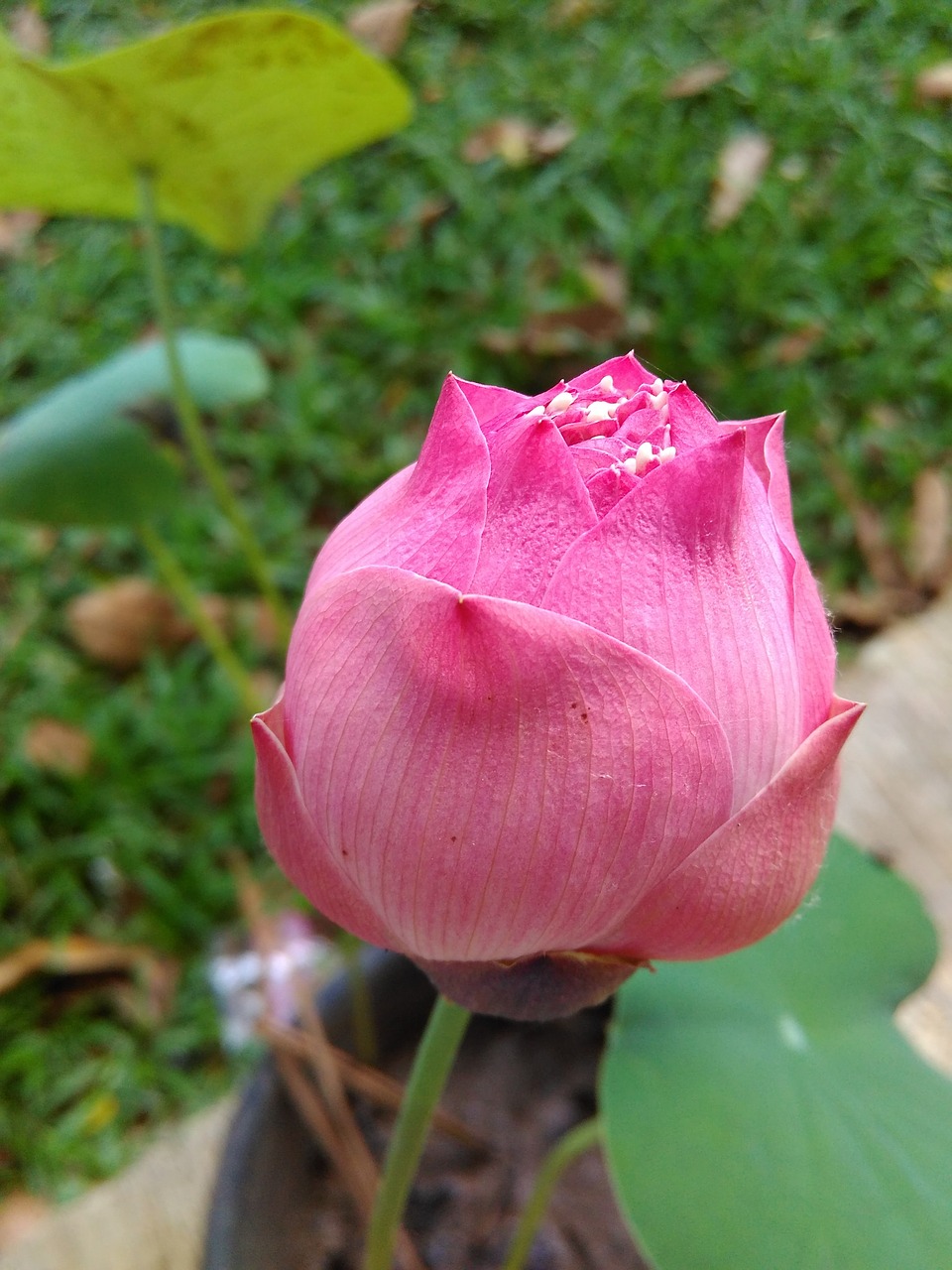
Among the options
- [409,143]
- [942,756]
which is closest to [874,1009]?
[942,756]

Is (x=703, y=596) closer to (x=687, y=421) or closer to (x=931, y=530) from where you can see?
(x=687, y=421)

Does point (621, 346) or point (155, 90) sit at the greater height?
point (155, 90)

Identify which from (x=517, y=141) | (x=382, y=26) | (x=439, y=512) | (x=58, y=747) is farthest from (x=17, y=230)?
(x=439, y=512)

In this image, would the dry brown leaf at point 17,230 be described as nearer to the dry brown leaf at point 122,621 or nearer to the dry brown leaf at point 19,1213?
the dry brown leaf at point 122,621

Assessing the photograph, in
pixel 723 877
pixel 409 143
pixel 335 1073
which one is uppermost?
pixel 723 877

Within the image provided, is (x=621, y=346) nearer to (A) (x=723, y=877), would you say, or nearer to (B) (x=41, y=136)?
(B) (x=41, y=136)

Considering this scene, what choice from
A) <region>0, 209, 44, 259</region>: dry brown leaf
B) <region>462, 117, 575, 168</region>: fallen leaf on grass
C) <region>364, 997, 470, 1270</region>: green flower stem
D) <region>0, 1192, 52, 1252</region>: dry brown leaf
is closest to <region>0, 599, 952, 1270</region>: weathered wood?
<region>0, 1192, 52, 1252</region>: dry brown leaf

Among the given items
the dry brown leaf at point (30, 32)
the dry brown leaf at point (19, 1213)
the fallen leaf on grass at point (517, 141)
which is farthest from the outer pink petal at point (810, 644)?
the dry brown leaf at point (30, 32)
